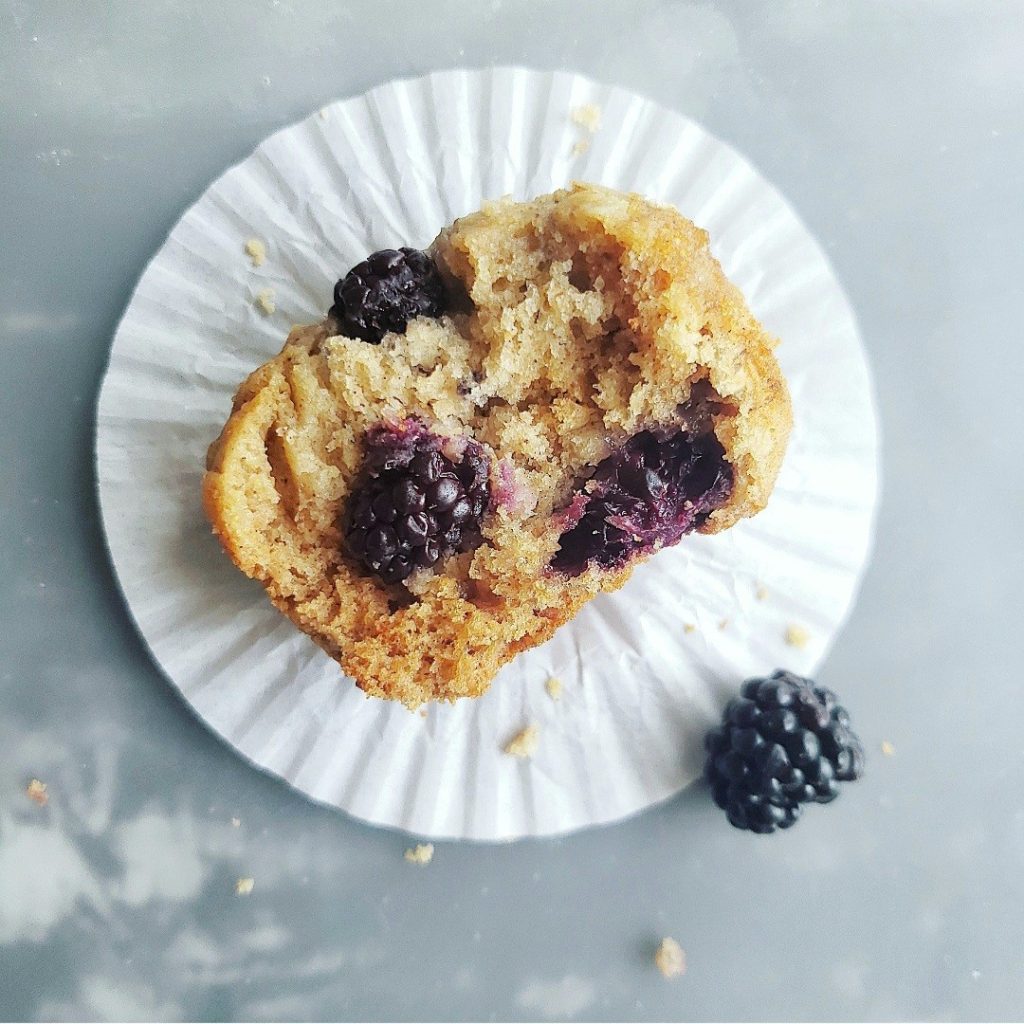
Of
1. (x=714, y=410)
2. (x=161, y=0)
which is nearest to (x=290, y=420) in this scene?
(x=714, y=410)

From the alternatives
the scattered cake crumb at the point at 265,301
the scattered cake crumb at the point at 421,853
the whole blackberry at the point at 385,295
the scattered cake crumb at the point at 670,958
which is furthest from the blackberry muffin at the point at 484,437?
the scattered cake crumb at the point at 670,958

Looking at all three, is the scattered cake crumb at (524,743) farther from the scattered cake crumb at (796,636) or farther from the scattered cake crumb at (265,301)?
the scattered cake crumb at (265,301)

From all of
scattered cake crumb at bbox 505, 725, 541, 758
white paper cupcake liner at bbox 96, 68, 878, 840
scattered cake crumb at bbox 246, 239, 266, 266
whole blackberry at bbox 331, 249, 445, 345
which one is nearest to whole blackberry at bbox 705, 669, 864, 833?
white paper cupcake liner at bbox 96, 68, 878, 840

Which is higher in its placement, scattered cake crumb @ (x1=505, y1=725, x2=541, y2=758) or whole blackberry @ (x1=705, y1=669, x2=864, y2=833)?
whole blackberry @ (x1=705, y1=669, x2=864, y2=833)

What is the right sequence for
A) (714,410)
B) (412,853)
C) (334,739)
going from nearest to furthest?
(714,410) → (334,739) → (412,853)

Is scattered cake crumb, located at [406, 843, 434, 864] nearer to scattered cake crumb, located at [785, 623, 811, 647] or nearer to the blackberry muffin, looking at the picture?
the blackberry muffin

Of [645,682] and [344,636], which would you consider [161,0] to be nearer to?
[344,636]
